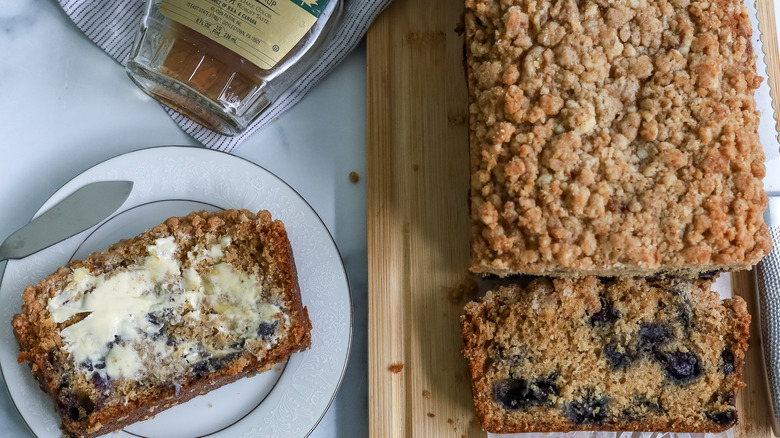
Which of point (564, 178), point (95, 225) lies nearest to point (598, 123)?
point (564, 178)

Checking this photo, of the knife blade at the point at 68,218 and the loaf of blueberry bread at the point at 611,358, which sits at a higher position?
the knife blade at the point at 68,218

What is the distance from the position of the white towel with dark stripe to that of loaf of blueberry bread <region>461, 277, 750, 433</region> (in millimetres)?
1213

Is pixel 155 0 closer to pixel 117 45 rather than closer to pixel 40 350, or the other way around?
pixel 117 45

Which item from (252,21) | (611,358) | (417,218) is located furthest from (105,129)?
(611,358)

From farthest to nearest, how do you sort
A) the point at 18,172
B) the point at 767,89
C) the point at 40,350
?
the point at 18,172, the point at 767,89, the point at 40,350

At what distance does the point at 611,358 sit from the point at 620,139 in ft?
2.79

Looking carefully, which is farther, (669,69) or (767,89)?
(767,89)

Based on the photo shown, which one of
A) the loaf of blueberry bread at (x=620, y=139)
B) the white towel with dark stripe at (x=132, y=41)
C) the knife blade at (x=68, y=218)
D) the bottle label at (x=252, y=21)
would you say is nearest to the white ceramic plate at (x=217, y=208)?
the knife blade at (x=68, y=218)

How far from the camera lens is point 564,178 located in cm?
208

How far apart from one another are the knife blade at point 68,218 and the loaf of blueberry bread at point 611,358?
58.8 inches

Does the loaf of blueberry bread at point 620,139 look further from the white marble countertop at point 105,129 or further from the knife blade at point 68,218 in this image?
the knife blade at point 68,218

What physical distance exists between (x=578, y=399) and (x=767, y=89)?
4.58ft

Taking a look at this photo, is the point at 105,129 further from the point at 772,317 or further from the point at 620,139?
the point at 772,317

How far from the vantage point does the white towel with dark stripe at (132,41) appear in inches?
112
